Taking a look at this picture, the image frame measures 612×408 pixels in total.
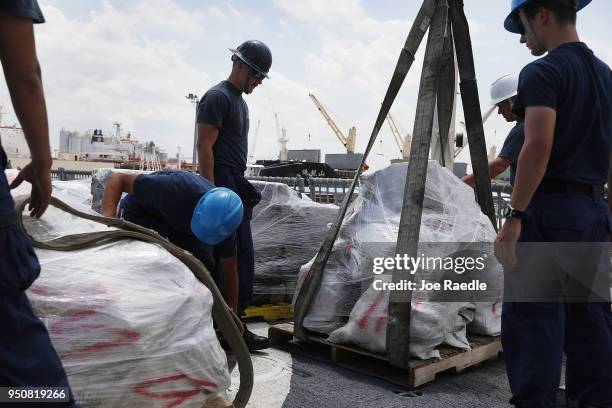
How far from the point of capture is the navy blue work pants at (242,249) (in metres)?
3.49

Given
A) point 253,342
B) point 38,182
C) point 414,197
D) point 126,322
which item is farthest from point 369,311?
point 38,182

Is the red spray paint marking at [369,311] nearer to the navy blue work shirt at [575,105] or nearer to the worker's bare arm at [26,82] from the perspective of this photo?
the navy blue work shirt at [575,105]

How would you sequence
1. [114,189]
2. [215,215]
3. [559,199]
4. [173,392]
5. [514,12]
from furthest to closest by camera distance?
[114,189], [215,215], [514,12], [559,199], [173,392]

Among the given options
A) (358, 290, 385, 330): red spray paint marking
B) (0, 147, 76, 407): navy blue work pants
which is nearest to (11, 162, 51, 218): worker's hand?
(0, 147, 76, 407): navy blue work pants

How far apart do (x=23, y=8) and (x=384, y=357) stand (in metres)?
2.44

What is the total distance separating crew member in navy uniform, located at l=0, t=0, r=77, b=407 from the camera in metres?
1.17

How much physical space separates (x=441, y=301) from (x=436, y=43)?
1511mm

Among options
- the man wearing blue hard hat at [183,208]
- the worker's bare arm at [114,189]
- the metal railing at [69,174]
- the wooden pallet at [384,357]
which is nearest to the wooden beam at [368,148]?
the wooden pallet at [384,357]

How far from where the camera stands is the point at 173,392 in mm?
1882

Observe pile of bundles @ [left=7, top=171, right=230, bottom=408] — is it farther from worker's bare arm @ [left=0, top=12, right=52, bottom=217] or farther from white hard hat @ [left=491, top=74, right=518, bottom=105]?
white hard hat @ [left=491, top=74, right=518, bottom=105]

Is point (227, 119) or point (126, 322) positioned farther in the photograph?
point (227, 119)

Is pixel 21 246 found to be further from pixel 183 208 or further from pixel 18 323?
pixel 183 208

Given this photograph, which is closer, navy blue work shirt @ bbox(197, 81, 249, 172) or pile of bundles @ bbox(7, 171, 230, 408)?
pile of bundles @ bbox(7, 171, 230, 408)

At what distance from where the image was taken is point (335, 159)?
38719 mm
